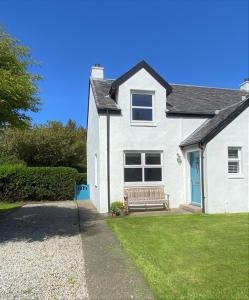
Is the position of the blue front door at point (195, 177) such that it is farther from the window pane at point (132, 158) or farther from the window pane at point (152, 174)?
the window pane at point (132, 158)

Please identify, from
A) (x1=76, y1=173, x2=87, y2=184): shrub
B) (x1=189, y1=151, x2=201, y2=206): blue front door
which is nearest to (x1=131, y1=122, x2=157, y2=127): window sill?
(x1=189, y1=151, x2=201, y2=206): blue front door

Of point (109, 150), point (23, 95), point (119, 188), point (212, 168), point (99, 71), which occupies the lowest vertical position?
point (119, 188)

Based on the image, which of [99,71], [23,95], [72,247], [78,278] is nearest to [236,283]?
[78,278]

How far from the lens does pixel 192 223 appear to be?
11180mm

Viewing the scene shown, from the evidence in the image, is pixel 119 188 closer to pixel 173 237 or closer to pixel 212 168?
pixel 212 168

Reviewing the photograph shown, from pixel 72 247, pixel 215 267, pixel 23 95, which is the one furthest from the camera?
pixel 23 95

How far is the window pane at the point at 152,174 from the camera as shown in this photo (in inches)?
591

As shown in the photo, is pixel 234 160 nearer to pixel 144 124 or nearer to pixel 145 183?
pixel 145 183

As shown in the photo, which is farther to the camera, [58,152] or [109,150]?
[58,152]

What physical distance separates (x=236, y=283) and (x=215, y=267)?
844 mm

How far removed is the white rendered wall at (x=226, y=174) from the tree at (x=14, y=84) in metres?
8.21

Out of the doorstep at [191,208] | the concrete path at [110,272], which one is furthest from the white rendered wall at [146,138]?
the concrete path at [110,272]

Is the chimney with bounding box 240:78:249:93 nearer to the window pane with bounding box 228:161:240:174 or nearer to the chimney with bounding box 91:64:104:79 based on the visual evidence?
the window pane with bounding box 228:161:240:174

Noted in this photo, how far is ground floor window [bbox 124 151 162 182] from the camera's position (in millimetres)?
14844
